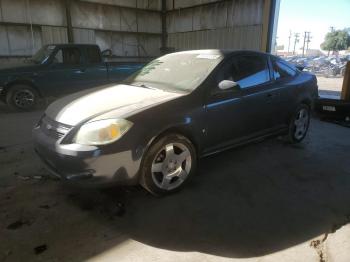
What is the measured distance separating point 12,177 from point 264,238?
2.86 m

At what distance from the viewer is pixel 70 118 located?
279 centimetres

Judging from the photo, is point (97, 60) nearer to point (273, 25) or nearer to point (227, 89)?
point (227, 89)

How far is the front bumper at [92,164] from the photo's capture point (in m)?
2.49

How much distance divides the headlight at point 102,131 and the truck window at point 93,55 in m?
5.73

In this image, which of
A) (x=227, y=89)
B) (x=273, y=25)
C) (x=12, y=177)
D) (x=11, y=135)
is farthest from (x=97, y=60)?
(x=273, y=25)

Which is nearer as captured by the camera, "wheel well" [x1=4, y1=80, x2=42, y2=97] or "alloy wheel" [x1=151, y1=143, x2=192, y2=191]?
"alloy wheel" [x1=151, y1=143, x2=192, y2=191]

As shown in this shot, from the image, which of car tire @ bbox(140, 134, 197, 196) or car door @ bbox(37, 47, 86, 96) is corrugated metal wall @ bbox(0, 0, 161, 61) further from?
car tire @ bbox(140, 134, 197, 196)

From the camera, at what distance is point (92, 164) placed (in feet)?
8.19

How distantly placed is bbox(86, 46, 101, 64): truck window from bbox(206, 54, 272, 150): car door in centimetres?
518

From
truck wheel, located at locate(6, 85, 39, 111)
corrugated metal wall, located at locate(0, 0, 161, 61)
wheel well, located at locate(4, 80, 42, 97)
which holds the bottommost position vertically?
truck wheel, located at locate(6, 85, 39, 111)

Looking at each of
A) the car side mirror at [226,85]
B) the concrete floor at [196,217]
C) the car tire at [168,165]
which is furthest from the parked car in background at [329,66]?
the car tire at [168,165]

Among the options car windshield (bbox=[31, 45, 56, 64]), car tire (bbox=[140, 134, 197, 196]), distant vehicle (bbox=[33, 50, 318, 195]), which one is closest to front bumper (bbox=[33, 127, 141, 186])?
distant vehicle (bbox=[33, 50, 318, 195])

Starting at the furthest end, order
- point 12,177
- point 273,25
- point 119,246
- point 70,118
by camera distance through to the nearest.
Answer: point 273,25 → point 12,177 → point 70,118 → point 119,246

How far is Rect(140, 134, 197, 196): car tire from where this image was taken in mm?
2785
